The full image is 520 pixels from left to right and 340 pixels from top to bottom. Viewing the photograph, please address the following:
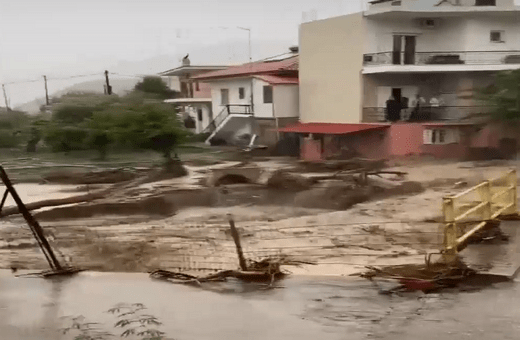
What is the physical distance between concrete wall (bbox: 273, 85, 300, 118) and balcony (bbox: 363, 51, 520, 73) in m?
0.30

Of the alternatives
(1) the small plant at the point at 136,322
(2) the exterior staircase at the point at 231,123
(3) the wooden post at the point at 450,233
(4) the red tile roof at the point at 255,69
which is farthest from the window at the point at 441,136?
(1) the small plant at the point at 136,322

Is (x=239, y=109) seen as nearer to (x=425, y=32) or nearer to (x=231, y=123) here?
(x=231, y=123)

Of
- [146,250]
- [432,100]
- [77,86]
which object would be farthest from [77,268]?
[432,100]

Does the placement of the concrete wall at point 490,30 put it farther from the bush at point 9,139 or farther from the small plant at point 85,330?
the bush at point 9,139

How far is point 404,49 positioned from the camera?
2.01 metres

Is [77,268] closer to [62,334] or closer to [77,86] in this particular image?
[62,334]

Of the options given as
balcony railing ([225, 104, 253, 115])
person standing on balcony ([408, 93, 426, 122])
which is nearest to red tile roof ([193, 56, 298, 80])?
balcony railing ([225, 104, 253, 115])

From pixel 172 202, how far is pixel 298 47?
86 cm

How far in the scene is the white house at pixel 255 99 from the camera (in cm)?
213

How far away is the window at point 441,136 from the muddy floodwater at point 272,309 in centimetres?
60

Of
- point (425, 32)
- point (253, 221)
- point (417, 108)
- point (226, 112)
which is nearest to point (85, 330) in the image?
point (253, 221)

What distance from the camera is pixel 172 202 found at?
2277mm

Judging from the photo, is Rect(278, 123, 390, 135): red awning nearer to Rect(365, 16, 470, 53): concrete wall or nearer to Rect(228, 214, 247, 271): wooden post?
Rect(365, 16, 470, 53): concrete wall

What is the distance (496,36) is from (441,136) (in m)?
0.43
